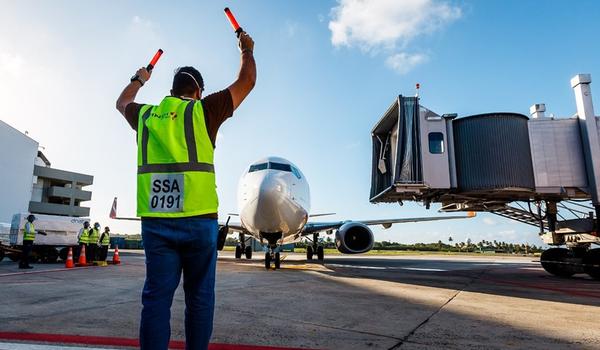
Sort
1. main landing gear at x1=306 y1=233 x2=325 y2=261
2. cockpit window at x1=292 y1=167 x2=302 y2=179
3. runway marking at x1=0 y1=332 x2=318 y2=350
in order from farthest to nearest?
main landing gear at x1=306 y1=233 x2=325 y2=261
cockpit window at x1=292 y1=167 x2=302 y2=179
runway marking at x1=0 y1=332 x2=318 y2=350

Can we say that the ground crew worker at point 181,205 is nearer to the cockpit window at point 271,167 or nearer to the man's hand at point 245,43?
the man's hand at point 245,43

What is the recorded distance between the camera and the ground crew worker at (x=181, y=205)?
1.79 m

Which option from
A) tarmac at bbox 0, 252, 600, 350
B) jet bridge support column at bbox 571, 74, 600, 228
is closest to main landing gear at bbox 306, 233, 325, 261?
jet bridge support column at bbox 571, 74, 600, 228

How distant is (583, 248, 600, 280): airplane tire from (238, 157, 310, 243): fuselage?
26.1 feet

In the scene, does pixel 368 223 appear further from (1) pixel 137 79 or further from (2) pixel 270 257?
(1) pixel 137 79

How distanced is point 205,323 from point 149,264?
44 centimetres

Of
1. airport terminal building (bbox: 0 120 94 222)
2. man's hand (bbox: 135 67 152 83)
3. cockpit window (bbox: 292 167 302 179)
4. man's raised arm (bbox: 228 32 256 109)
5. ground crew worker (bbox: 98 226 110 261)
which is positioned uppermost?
airport terminal building (bbox: 0 120 94 222)

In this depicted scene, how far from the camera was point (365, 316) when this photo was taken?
387 cm

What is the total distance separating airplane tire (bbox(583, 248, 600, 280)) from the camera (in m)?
9.08

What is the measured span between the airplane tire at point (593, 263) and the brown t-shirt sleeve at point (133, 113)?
11578 mm

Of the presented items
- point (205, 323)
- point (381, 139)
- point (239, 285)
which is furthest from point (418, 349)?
point (381, 139)

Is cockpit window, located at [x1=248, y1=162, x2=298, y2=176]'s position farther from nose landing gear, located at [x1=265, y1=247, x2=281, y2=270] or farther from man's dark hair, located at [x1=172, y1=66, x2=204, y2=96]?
man's dark hair, located at [x1=172, y1=66, x2=204, y2=96]

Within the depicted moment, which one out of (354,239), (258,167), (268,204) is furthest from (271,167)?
(354,239)

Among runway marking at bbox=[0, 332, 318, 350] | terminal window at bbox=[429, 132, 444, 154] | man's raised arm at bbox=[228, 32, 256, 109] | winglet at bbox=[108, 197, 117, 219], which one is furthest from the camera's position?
winglet at bbox=[108, 197, 117, 219]
